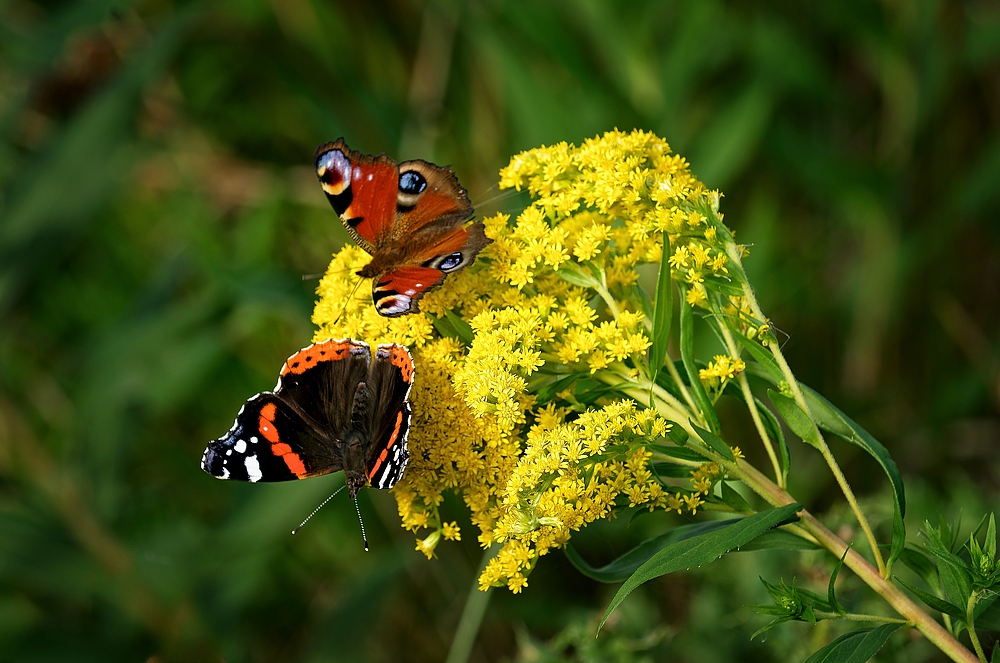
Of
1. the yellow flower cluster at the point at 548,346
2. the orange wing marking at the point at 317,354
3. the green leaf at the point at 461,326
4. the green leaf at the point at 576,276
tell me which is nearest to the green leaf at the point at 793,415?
the yellow flower cluster at the point at 548,346

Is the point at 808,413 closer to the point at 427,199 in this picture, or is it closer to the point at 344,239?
the point at 427,199

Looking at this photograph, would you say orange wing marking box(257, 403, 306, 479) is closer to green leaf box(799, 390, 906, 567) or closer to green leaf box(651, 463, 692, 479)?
green leaf box(651, 463, 692, 479)

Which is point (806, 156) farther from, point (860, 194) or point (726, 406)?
point (726, 406)

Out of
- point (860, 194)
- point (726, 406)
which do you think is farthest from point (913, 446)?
point (860, 194)

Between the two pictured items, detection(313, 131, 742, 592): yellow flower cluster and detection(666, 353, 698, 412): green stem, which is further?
detection(666, 353, 698, 412): green stem

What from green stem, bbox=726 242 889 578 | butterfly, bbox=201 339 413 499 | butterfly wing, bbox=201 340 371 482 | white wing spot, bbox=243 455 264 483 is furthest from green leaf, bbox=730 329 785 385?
white wing spot, bbox=243 455 264 483

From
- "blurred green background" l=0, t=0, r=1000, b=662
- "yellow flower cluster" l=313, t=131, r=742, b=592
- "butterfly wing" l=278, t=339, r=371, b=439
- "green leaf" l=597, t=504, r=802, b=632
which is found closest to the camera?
"green leaf" l=597, t=504, r=802, b=632

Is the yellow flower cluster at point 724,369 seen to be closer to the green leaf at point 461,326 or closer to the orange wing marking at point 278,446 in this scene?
the green leaf at point 461,326

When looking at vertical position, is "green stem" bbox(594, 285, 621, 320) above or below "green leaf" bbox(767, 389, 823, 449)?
above
